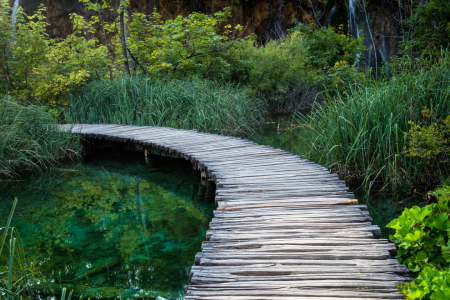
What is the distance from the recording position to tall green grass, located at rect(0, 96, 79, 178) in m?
5.43

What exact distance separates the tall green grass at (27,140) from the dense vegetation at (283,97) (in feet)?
0.07

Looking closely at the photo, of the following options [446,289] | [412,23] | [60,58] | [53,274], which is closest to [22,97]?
[60,58]

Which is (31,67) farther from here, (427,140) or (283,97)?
(427,140)

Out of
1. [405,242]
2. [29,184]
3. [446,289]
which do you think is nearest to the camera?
[446,289]

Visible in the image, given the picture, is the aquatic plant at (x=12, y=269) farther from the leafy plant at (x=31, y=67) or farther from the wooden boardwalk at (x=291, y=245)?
the leafy plant at (x=31, y=67)

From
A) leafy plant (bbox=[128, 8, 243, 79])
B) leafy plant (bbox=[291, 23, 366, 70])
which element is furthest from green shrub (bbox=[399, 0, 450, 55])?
leafy plant (bbox=[128, 8, 243, 79])

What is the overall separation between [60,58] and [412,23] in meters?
7.33

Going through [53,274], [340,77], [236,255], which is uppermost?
[340,77]

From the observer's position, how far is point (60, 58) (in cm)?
859

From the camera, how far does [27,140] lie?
5609 mm

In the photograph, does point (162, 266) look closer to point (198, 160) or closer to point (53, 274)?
point (53, 274)

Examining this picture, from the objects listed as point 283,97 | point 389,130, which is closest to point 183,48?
point 283,97

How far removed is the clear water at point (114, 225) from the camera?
9.57ft

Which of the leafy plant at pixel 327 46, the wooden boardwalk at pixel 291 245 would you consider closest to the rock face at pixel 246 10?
the leafy plant at pixel 327 46
